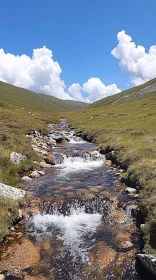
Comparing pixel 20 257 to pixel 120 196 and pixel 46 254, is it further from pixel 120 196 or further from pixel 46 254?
pixel 120 196

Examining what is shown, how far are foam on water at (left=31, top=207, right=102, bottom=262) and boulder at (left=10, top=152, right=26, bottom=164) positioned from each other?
941 centimetres

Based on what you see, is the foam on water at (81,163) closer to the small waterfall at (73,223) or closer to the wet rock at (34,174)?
the wet rock at (34,174)

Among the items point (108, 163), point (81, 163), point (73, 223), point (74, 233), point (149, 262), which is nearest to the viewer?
point (149, 262)

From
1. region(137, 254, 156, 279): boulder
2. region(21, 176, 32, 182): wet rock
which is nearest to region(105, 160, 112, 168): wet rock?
region(21, 176, 32, 182): wet rock

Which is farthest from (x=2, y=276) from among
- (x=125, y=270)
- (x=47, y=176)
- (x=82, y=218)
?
(x=47, y=176)

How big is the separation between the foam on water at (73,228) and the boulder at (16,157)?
9.41 metres

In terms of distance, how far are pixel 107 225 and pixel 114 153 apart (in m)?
16.0

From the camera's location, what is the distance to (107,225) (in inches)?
571

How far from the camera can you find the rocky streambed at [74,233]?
1085 cm

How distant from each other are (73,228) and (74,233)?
1.80ft

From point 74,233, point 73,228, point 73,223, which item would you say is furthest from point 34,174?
point 74,233

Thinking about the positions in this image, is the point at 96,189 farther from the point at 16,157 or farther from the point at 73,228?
the point at 16,157

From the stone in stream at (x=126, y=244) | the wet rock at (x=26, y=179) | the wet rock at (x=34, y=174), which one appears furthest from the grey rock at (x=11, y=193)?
the stone in stream at (x=126, y=244)

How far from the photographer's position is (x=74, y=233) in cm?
1373
